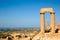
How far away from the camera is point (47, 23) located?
99.2 ft

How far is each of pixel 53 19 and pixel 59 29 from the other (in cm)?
246

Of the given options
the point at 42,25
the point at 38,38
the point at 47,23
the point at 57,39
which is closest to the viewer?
the point at 57,39

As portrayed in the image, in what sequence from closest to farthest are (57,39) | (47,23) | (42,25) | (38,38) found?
(57,39), (38,38), (42,25), (47,23)

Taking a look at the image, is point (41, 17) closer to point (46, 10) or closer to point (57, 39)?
point (46, 10)

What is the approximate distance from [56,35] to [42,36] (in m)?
2.19

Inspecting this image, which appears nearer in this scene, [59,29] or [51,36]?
[51,36]

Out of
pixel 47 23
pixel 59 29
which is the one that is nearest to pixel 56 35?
pixel 59 29

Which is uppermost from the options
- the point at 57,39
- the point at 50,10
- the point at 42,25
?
the point at 50,10

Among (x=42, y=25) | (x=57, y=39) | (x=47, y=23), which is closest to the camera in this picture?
(x=57, y=39)

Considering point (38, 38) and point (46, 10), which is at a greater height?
point (46, 10)

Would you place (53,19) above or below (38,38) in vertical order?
above

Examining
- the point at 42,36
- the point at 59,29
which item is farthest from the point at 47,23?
the point at 42,36

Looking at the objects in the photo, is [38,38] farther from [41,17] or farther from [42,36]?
[41,17]

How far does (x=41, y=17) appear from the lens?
941 inches
